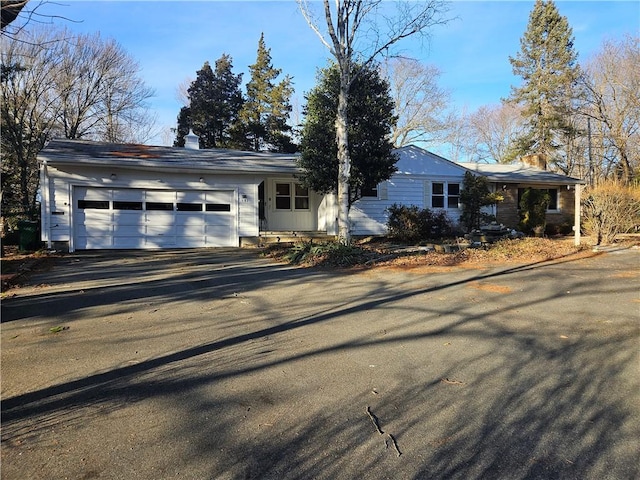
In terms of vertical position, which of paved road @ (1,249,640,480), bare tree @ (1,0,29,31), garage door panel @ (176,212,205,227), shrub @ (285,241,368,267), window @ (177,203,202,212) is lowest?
paved road @ (1,249,640,480)

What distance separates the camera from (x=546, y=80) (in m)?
32.5

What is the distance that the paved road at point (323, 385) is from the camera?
2.44 meters

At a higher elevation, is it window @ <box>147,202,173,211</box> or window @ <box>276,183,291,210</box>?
window @ <box>276,183,291,210</box>

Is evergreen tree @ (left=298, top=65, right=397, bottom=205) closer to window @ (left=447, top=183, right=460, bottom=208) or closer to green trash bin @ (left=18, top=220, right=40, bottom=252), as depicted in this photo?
window @ (left=447, top=183, right=460, bottom=208)

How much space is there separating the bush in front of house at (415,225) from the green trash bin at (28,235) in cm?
1199

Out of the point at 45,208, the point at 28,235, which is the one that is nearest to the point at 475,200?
the point at 45,208

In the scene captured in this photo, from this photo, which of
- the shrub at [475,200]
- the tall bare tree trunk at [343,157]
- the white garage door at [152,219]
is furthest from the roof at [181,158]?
the tall bare tree trunk at [343,157]

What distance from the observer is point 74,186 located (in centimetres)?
1403

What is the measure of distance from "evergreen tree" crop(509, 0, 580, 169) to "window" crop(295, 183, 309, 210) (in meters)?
23.2

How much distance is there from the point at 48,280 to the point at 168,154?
29.5 ft

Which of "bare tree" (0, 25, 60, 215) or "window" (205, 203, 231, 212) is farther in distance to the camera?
"bare tree" (0, 25, 60, 215)

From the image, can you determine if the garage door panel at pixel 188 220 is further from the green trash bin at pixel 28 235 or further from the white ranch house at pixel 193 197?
the green trash bin at pixel 28 235

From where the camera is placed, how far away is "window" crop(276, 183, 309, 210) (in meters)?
18.0

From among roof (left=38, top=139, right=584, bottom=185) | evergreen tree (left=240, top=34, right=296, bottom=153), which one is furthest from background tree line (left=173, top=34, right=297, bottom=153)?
roof (left=38, top=139, right=584, bottom=185)
